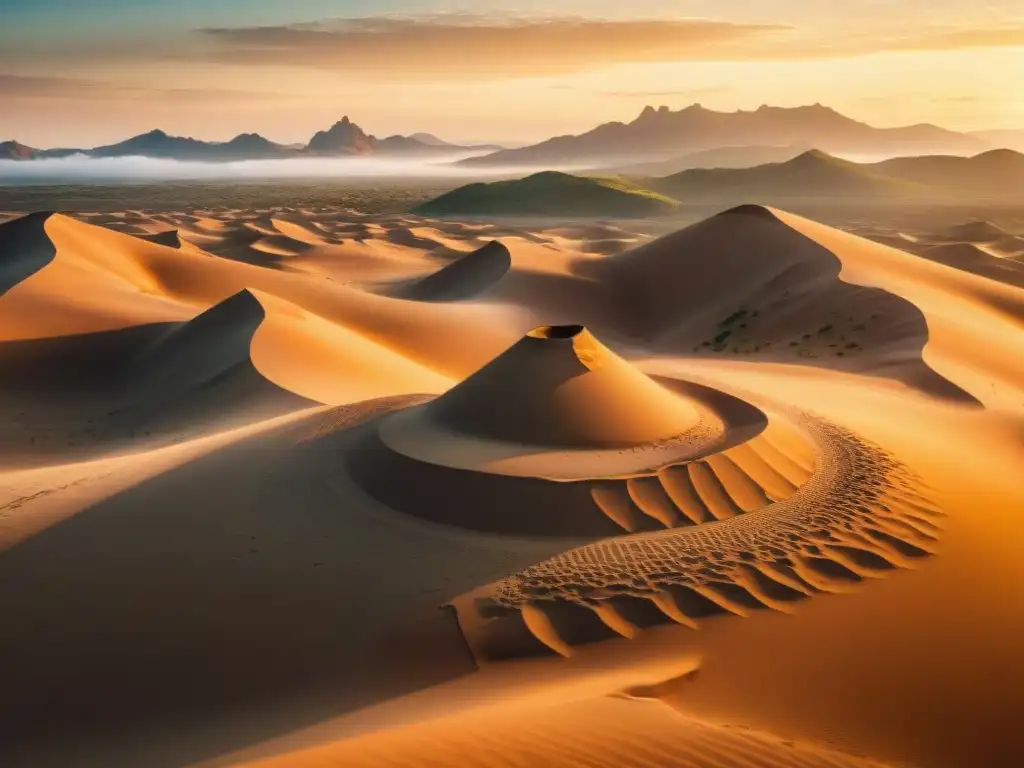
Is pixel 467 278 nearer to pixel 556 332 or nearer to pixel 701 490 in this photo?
pixel 556 332

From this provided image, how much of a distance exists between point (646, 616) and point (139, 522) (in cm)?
552

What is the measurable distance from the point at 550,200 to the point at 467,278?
2551 inches

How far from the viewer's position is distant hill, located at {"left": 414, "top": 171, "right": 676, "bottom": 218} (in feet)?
300

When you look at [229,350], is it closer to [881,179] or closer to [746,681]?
[746,681]

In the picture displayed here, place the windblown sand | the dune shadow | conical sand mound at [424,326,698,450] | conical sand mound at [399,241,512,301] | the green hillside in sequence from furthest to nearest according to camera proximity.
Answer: the green hillside
conical sand mound at [399,241,512,301]
conical sand mound at [424,326,698,450]
the dune shadow
the windblown sand

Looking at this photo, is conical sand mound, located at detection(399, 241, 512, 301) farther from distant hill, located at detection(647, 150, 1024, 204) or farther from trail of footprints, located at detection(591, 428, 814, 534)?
distant hill, located at detection(647, 150, 1024, 204)

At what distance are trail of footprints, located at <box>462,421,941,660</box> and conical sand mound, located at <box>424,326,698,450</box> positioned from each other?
3.79 feet

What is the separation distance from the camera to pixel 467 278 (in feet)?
107

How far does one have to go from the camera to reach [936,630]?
7.05m

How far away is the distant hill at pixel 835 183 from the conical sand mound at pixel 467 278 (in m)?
79.8

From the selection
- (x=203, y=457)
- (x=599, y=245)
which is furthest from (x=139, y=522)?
(x=599, y=245)

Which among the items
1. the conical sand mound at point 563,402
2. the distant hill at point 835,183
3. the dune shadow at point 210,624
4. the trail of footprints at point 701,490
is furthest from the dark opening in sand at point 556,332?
the distant hill at point 835,183

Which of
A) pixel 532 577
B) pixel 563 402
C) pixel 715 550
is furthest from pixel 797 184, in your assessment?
pixel 532 577

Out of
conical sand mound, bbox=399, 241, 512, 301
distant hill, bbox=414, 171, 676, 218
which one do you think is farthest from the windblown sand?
distant hill, bbox=414, 171, 676, 218
